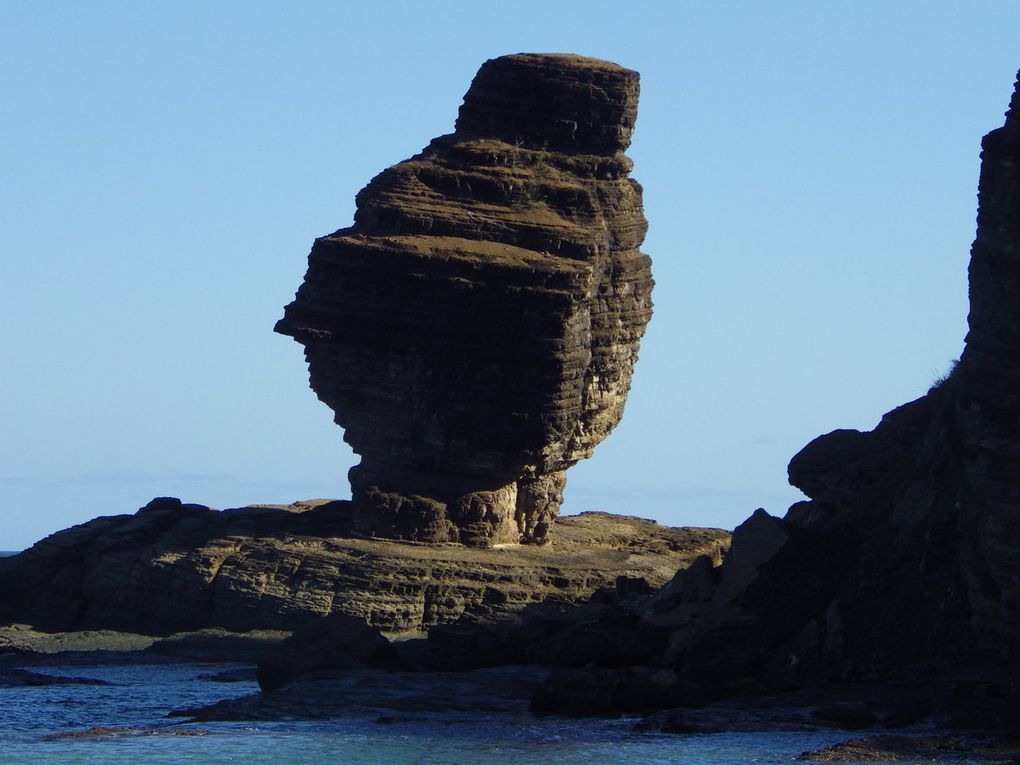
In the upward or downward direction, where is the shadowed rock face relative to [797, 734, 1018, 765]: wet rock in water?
upward

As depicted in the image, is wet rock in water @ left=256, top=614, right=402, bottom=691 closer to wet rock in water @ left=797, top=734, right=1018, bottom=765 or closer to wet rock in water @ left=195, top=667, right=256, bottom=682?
wet rock in water @ left=195, top=667, right=256, bottom=682

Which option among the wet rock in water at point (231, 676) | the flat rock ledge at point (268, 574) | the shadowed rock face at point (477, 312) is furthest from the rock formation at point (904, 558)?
the shadowed rock face at point (477, 312)

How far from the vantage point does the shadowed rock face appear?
228ft

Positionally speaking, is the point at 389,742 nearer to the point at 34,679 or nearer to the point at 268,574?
the point at 34,679

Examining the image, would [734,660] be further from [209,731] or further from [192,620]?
[192,620]

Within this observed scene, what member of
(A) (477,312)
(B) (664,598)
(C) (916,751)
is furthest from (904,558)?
(A) (477,312)

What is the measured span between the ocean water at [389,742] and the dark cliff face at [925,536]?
13.8 ft

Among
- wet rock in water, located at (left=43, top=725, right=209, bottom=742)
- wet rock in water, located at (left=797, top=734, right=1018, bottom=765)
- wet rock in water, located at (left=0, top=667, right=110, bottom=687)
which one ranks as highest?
wet rock in water, located at (left=0, top=667, right=110, bottom=687)

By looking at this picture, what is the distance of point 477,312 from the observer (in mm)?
69375

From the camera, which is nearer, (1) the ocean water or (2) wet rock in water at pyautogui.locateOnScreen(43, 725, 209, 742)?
(1) the ocean water

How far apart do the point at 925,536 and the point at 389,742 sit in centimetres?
1100

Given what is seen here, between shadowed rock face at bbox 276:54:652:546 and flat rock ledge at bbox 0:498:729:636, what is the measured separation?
176 cm

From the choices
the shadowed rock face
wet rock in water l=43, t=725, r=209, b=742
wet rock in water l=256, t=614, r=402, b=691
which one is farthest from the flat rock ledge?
wet rock in water l=43, t=725, r=209, b=742

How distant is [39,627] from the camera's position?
69438mm
